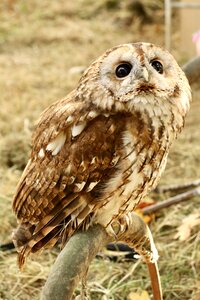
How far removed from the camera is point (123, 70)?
163cm

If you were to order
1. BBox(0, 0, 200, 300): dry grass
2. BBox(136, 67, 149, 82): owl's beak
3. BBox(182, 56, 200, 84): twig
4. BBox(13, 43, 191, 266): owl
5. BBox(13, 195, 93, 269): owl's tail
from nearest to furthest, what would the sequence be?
BBox(136, 67, 149, 82): owl's beak → BBox(13, 43, 191, 266): owl → BBox(13, 195, 93, 269): owl's tail → BBox(182, 56, 200, 84): twig → BBox(0, 0, 200, 300): dry grass

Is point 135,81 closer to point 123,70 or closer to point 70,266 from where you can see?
point 123,70

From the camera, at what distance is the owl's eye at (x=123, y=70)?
1.63m

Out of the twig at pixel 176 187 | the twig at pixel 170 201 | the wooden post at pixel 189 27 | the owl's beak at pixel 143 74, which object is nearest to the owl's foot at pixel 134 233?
the owl's beak at pixel 143 74

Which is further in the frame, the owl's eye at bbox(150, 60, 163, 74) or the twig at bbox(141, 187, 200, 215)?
the twig at bbox(141, 187, 200, 215)

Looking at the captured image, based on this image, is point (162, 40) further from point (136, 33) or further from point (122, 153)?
point (122, 153)

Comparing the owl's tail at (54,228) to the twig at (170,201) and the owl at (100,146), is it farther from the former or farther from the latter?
the twig at (170,201)

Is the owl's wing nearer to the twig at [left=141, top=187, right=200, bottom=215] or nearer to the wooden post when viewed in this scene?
the twig at [left=141, top=187, right=200, bottom=215]

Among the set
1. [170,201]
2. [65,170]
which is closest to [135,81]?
[65,170]

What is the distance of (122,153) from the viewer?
5.70 feet

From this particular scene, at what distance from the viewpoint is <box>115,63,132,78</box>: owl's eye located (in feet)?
5.33

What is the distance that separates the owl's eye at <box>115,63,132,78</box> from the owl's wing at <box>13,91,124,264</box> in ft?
0.43

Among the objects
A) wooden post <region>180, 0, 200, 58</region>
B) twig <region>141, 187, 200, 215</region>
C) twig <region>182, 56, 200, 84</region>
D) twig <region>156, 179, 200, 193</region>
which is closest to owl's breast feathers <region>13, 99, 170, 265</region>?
twig <region>182, 56, 200, 84</region>

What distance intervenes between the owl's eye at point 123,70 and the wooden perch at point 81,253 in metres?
0.42
